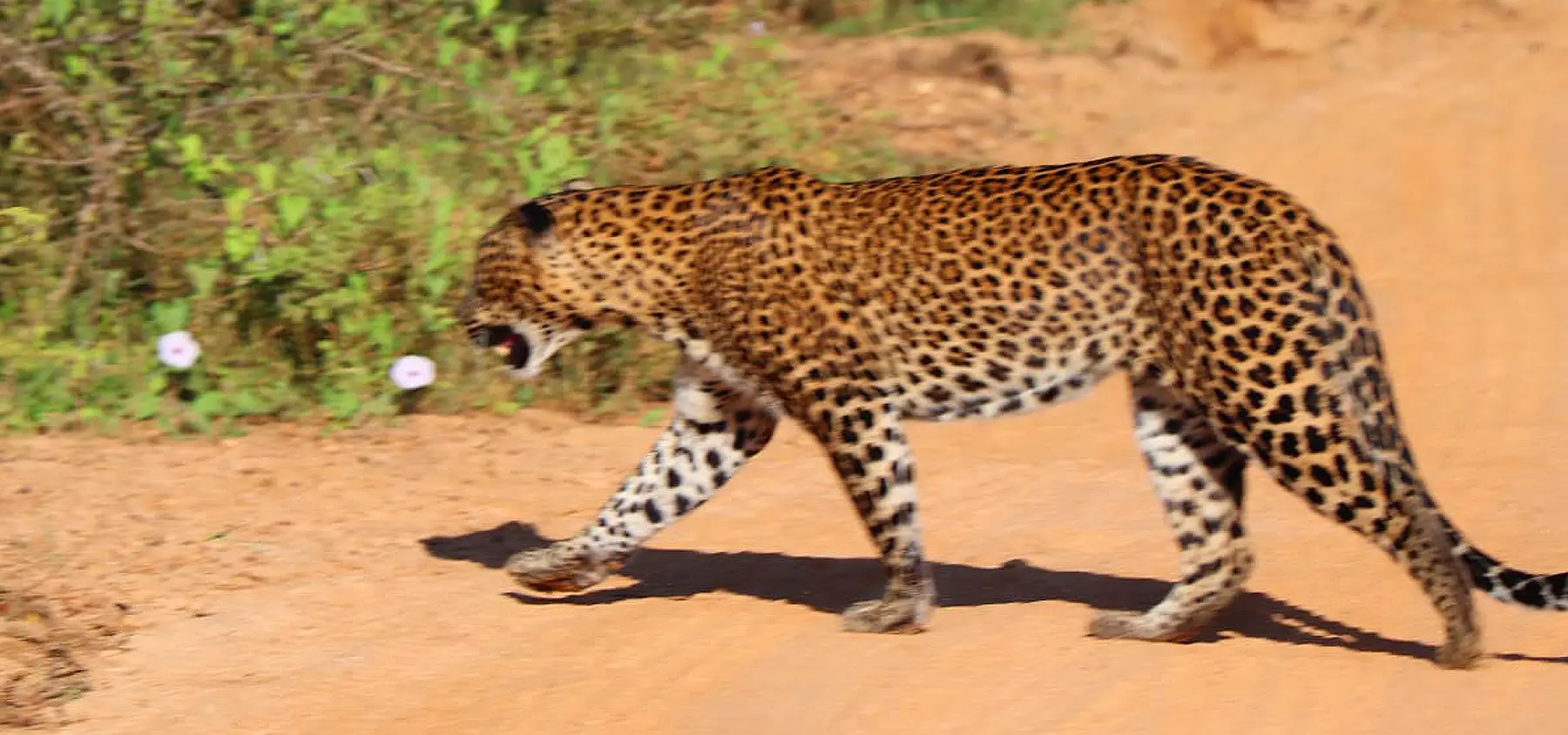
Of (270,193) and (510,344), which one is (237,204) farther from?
(510,344)

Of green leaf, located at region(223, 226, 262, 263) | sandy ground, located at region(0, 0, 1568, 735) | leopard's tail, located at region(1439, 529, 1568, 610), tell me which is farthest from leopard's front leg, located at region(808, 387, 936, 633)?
green leaf, located at region(223, 226, 262, 263)

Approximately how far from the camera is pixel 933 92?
11.9m

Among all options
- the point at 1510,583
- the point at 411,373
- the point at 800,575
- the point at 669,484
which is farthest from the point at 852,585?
the point at 411,373

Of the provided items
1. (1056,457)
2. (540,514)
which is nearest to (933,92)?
(1056,457)

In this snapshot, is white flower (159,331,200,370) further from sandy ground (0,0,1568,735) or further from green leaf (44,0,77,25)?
green leaf (44,0,77,25)

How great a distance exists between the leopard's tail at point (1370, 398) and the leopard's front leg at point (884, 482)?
115 centimetres

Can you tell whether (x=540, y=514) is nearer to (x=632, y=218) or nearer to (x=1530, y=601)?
(x=632, y=218)

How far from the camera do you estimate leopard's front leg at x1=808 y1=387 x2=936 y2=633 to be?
18.8 feet

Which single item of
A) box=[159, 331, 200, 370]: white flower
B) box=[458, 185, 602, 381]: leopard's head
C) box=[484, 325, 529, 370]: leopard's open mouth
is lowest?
box=[159, 331, 200, 370]: white flower

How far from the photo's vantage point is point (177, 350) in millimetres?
7809

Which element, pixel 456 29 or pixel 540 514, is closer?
pixel 540 514

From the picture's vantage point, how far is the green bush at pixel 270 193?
804cm

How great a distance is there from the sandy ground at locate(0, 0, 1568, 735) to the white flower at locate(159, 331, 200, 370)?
1.16 feet

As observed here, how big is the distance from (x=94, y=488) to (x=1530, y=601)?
4.40 m
